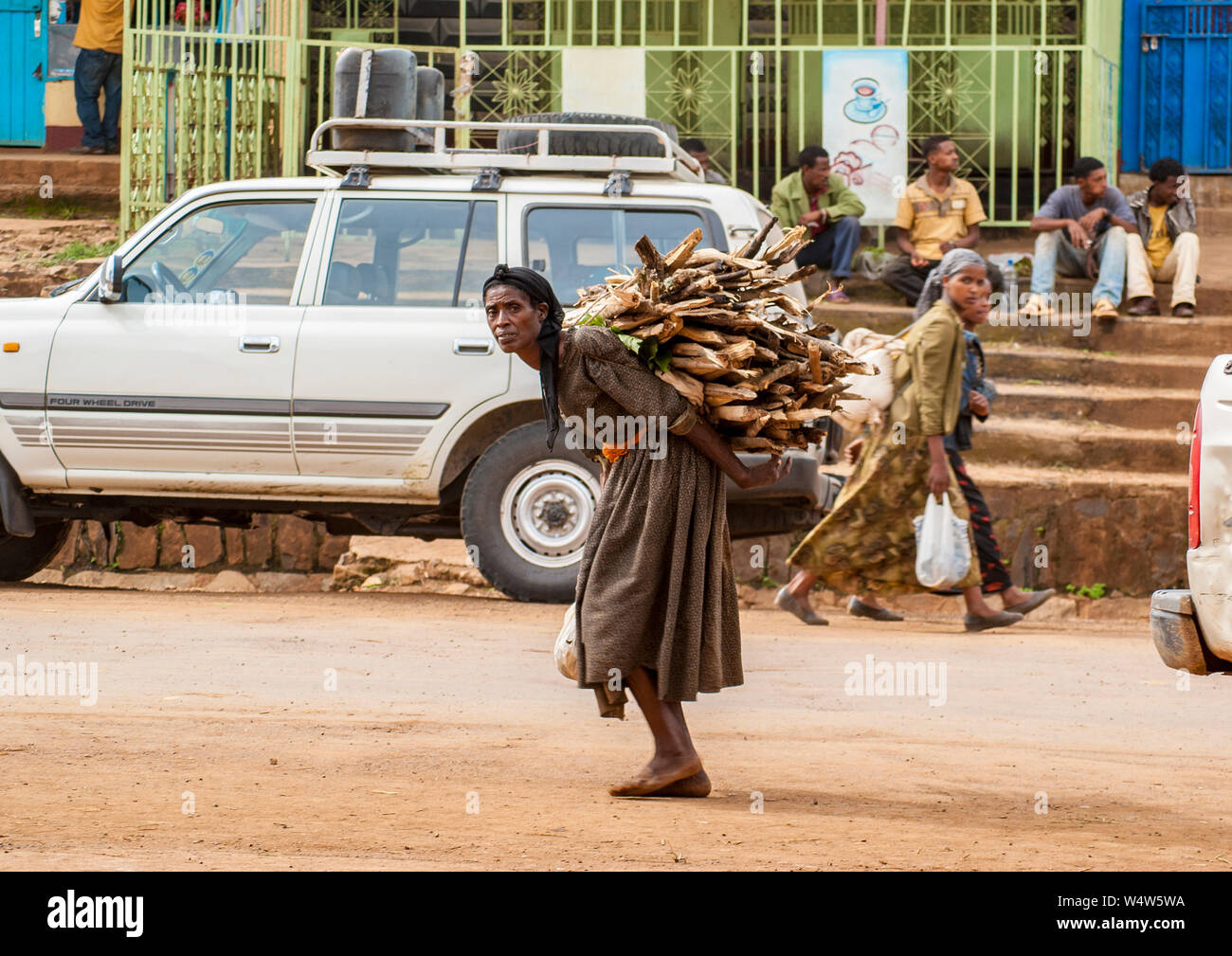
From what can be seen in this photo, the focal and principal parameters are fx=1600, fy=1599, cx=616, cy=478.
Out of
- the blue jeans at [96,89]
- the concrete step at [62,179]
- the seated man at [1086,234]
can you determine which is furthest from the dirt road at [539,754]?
the blue jeans at [96,89]

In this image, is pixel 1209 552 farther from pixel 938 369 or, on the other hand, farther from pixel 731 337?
pixel 938 369

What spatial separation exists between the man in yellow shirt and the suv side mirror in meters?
7.19

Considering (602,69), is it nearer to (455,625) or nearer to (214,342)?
(214,342)

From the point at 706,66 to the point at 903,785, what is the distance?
9350 millimetres

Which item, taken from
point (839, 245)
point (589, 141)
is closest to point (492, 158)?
point (589, 141)

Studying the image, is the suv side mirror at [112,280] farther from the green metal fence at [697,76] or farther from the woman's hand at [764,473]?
the woman's hand at [764,473]

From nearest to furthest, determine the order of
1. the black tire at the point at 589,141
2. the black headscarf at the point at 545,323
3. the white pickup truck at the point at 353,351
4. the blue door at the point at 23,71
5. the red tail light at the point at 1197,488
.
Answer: the red tail light at the point at 1197,488 < the black headscarf at the point at 545,323 < the white pickup truck at the point at 353,351 < the black tire at the point at 589,141 < the blue door at the point at 23,71

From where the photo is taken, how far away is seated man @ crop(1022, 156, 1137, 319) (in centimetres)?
1098

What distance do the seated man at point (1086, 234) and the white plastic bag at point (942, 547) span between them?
390 centimetres

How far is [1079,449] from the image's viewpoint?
9875mm

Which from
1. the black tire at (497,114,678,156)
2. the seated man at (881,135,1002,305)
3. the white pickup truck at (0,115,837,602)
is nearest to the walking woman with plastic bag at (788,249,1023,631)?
the white pickup truck at (0,115,837,602)

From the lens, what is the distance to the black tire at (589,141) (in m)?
8.85

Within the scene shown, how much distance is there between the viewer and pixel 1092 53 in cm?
1198
